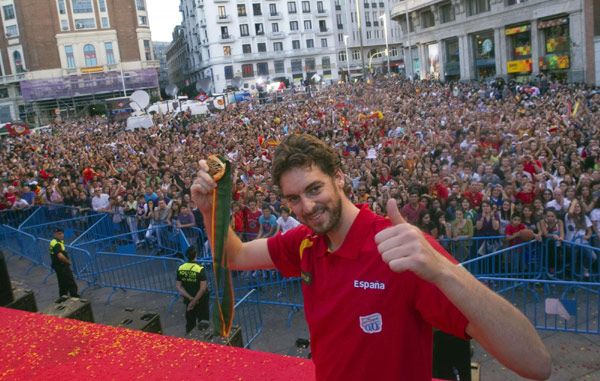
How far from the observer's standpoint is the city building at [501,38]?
108 ft

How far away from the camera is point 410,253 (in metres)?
1.34

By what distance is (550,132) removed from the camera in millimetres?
13867

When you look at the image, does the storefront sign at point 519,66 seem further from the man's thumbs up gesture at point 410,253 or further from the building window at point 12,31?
the building window at point 12,31

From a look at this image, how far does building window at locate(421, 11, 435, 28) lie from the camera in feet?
174

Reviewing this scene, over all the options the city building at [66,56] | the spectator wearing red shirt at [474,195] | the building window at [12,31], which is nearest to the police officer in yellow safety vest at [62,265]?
the spectator wearing red shirt at [474,195]

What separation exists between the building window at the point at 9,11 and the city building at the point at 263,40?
2609 cm

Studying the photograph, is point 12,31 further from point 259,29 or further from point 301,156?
point 301,156

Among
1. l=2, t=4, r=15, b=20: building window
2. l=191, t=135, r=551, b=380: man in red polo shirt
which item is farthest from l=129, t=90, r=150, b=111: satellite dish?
l=2, t=4, r=15, b=20: building window

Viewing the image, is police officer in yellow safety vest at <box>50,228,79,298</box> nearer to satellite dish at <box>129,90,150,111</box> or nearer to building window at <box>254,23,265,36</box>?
satellite dish at <box>129,90,150,111</box>

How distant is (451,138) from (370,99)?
1540 centimetres

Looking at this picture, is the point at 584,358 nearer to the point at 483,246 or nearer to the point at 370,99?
the point at 483,246

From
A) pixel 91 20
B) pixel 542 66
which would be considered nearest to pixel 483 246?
pixel 542 66

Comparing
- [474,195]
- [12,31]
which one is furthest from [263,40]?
[474,195]

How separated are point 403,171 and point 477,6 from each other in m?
40.0
